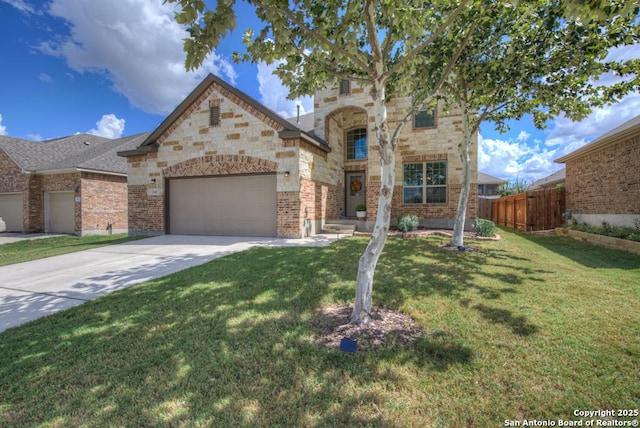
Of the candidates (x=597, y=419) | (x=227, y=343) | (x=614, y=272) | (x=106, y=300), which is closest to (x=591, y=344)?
(x=597, y=419)

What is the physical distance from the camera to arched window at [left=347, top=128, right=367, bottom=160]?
14712mm

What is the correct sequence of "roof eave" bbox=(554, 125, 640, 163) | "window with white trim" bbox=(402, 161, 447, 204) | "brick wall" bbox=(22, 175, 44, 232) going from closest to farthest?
"roof eave" bbox=(554, 125, 640, 163)
"window with white trim" bbox=(402, 161, 447, 204)
"brick wall" bbox=(22, 175, 44, 232)

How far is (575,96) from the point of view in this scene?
26.3 feet

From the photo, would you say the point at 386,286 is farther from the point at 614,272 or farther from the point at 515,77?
the point at 515,77

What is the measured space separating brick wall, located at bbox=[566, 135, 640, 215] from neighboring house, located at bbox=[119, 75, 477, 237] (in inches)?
180

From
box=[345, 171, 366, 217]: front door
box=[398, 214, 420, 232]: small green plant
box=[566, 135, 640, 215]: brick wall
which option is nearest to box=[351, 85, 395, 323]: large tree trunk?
box=[398, 214, 420, 232]: small green plant

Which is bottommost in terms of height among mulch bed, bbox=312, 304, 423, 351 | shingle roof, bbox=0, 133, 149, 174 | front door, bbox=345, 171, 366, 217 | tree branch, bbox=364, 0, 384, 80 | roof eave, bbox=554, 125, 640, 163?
mulch bed, bbox=312, 304, 423, 351

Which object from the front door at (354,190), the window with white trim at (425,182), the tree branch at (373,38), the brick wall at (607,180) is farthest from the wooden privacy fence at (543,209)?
the tree branch at (373,38)

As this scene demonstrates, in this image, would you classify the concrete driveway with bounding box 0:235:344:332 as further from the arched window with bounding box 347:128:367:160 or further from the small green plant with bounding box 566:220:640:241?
the small green plant with bounding box 566:220:640:241

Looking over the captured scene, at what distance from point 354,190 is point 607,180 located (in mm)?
10079

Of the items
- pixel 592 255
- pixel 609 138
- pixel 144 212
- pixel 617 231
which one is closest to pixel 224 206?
pixel 144 212

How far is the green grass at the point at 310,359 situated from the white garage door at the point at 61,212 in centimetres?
1547

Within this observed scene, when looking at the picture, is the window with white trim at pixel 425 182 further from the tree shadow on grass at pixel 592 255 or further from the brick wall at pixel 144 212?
the brick wall at pixel 144 212

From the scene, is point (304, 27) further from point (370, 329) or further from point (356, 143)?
point (356, 143)
